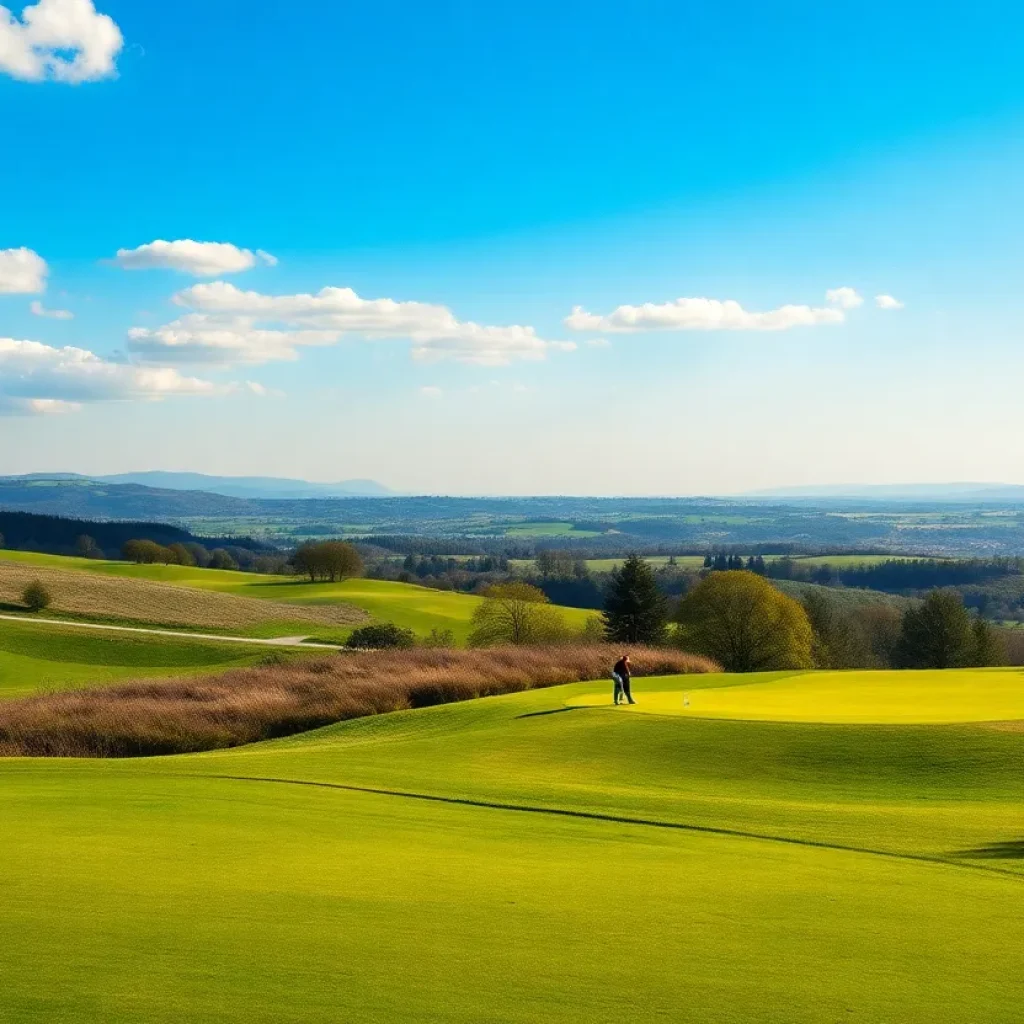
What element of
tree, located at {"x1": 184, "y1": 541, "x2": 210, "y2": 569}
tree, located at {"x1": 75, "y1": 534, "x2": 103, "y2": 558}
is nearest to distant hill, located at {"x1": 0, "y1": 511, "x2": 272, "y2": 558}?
tree, located at {"x1": 75, "y1": 534, "x2": 103, "y2": 558}

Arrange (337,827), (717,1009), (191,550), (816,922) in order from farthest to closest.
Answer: (191,550) → (337,827) → (816,922) → (717,1009)

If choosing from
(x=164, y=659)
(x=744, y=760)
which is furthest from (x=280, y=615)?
(x=744, y=760)

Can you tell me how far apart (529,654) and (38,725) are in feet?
66.4

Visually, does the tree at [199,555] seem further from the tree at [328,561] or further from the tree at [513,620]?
the tree at [513,620]

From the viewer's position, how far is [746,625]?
63.9 meters

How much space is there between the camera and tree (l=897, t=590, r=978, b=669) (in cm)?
7150

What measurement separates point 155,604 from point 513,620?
97.0 ft

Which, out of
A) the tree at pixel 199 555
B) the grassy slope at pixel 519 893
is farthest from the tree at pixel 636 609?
the tree at pixel 199 555

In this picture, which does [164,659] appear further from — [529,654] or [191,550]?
[191,550]

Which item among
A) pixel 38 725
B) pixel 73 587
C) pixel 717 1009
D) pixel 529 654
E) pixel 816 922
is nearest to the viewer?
pixel 717 1009

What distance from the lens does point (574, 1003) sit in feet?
24.2

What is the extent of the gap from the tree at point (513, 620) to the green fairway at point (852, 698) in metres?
30.5

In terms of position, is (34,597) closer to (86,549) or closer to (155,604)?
(155,604)

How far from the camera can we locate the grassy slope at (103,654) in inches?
2291
